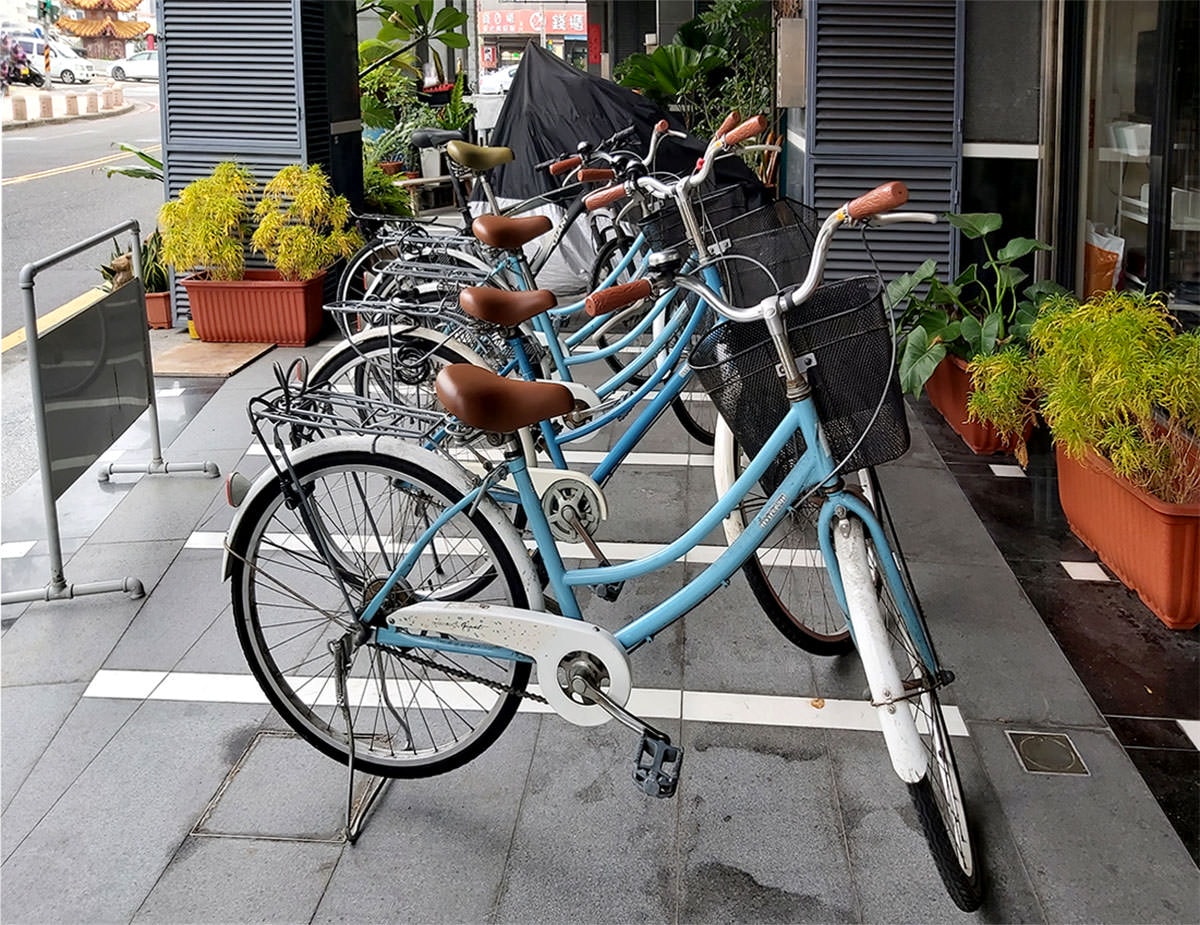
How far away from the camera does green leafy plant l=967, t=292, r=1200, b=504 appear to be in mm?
3586

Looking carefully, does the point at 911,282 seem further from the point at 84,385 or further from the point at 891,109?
the point at 84,385

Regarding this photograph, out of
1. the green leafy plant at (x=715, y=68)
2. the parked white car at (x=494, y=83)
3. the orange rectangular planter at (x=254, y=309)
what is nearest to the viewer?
the orange rectangular planter at (x=254, y=309)

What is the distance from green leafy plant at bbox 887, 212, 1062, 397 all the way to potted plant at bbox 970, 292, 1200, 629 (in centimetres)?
85

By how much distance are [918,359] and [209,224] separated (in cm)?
406

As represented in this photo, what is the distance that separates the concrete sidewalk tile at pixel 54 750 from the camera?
2828mm

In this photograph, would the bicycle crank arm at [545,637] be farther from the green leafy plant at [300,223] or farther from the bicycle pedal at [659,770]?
the green leafy plant at [300,223]

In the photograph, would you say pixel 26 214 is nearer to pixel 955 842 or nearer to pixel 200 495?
pixel 200 495

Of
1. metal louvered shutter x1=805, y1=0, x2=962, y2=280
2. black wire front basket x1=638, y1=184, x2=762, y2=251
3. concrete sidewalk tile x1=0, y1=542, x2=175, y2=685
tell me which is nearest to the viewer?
concrete sidewalk tile x1=0, y1=542, x2=175, y2=685

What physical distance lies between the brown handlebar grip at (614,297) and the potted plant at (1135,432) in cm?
166

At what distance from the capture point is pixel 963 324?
508 cm

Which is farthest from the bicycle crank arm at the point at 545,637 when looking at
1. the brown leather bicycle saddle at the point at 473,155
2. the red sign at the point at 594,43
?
the red sign at the point at 594,43

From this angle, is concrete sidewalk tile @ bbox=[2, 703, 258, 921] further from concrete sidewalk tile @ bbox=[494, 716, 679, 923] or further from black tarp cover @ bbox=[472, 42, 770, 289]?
black tarp cover @ bbox=[472, 42, 770, 289]

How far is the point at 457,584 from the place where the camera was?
349cm

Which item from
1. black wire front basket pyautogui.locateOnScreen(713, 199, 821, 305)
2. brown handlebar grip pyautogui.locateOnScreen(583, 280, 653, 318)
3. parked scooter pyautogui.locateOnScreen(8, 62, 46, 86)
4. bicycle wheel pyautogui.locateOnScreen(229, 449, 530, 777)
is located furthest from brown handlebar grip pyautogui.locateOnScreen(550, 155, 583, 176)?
parked scooter pyautogui.locateOnScreen(8, 62, 46, 86)
